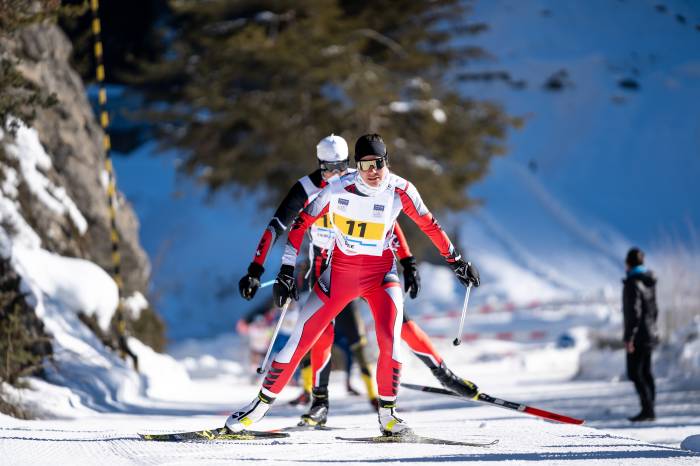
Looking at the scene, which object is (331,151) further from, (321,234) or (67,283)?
(67,283)

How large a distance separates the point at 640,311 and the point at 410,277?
4.02 metres

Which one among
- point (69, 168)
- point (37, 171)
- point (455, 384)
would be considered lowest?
point (455, 384)

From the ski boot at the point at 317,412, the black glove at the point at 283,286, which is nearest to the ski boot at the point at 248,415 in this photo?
the black glove at the point at 283,286

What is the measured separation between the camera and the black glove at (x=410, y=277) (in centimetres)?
801

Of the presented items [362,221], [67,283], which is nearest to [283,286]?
[362,221]

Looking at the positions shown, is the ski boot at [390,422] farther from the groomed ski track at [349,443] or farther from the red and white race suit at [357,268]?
the groomed ski track at [349,443]

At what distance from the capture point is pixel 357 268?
7.58 m

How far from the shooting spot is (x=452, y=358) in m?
22.2

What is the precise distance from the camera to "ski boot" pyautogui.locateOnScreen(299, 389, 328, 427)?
857 cm

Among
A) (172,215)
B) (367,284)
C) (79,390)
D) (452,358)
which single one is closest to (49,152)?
(79,390)

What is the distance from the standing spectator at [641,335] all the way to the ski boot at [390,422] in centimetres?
451

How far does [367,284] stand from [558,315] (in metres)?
21.7

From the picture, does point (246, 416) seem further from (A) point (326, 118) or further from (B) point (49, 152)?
(A) point (326, 118)

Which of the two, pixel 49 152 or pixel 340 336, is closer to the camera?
pixel 340 336
